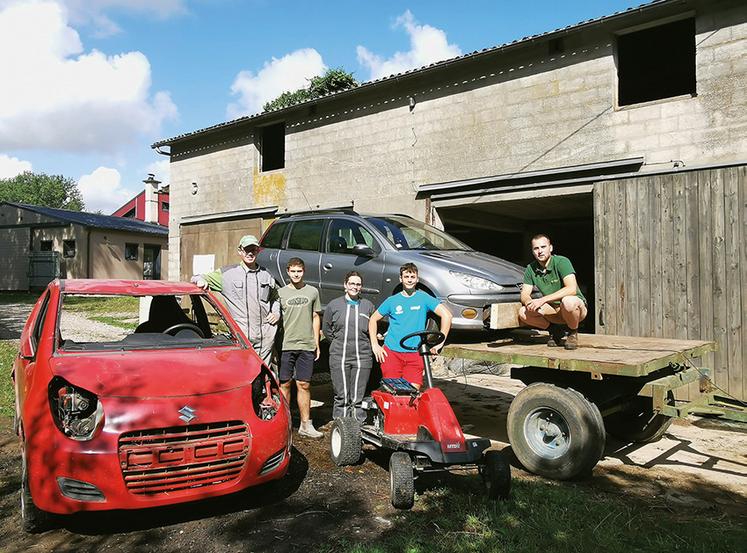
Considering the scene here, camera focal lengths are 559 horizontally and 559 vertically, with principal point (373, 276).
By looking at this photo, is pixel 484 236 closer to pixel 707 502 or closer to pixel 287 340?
pixel 287 340

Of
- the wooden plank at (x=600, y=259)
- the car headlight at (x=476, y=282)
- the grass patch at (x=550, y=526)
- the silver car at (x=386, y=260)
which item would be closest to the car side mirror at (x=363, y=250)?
the silver car at (x=386, y=260)

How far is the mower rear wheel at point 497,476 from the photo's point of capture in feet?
13.0

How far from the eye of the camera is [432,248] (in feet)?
21.6

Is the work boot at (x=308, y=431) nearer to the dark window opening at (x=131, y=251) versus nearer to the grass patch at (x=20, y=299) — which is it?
the grass patch at (x=20, y=299)

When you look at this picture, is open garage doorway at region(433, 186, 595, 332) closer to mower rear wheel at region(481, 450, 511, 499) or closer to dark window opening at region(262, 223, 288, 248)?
dark window opening at region(262, 223, 288, 248)

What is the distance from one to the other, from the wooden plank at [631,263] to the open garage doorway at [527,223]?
102 centimetres

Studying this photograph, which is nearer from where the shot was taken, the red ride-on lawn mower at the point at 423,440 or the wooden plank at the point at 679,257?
the red ride-on lawn mower at the point at 423,440

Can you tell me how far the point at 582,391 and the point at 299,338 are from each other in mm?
2766

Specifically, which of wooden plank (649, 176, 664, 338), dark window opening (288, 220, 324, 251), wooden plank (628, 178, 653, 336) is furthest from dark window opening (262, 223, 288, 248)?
wooden plank (649, 176, 664, 338)

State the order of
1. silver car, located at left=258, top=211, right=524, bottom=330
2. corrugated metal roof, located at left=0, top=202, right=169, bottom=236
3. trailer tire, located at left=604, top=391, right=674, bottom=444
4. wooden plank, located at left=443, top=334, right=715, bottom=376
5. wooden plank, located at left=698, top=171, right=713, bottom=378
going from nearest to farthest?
1. wooden plank, located at left=443, top=334, right=715, bottom=376
2. trailer tire, located at left=604, top=391, right=674, bottom=444
3. silver car, located at left=258, top=211, right=524, bottom=330
4. wooden plank, located at left=698, top=171, right=713, bottom=378
5. corrugated metal roof, located at left=0, top=202, right=169, bottom=236

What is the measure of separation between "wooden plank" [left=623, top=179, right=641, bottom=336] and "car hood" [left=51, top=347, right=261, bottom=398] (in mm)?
5628

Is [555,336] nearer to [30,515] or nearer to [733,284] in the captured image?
[733,284]

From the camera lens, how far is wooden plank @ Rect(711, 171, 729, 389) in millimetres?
7035

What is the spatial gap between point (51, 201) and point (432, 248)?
Answer: 87.8 metres
